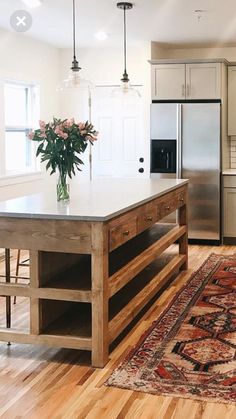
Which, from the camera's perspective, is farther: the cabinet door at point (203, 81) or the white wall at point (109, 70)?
the white wall at point (109, 70)

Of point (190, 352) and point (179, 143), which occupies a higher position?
point (179, 143)

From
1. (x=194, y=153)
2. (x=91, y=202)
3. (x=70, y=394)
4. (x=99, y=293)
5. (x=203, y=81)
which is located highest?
(x=203, y=81)

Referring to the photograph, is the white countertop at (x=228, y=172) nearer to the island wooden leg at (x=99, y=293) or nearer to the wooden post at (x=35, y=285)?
the island wooden leg at (x=99, y=293)

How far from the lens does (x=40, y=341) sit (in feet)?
11.6

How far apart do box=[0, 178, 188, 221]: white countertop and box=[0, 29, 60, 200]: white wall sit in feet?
6.26

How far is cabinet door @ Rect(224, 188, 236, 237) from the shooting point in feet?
23.8

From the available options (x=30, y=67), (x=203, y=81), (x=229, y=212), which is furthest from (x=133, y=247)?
(x=30, y=67)

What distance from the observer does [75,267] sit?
4.04 meters

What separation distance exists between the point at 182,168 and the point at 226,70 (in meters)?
1.37

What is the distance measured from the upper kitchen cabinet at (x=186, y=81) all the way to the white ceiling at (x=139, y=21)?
336 millimetres

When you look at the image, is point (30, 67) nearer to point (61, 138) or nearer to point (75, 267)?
point (61, 138)

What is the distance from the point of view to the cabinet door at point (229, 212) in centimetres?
727

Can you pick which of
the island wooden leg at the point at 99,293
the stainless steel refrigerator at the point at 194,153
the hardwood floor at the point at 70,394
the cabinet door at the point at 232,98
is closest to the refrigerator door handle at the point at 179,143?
the stainless steel refrigerator at the point at 194,153

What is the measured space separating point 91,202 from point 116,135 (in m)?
3.88
